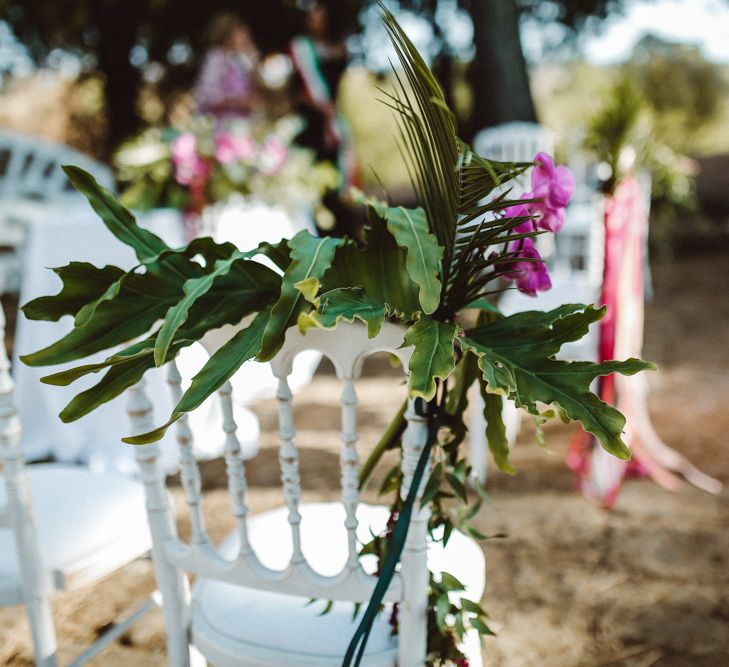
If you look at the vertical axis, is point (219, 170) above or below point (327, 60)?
below

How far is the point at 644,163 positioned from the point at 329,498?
1.72 metres

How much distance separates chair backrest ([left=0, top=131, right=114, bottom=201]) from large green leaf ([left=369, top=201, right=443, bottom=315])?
202 inches

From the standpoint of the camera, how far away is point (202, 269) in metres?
0.91

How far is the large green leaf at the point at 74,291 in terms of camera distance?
0.84 m

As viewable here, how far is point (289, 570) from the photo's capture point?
958 millimetres

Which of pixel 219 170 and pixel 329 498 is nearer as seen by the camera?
pixel 329 498

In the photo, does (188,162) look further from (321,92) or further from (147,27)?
(147,27)

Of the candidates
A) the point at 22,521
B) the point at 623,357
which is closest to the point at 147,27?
the point at 623,357

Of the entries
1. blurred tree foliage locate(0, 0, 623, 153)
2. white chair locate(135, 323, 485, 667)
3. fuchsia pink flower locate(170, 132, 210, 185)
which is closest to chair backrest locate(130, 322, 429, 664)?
white chair locate(135, 323, 485, 667)

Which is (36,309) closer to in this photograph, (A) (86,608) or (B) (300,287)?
(B) (300,287)

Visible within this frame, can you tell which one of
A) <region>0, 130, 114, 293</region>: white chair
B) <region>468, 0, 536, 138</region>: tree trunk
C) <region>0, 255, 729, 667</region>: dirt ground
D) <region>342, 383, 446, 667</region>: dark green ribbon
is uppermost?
<region>468, 0, 536, 138</region>: tree trunk

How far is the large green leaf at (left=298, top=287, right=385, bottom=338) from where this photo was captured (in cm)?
70

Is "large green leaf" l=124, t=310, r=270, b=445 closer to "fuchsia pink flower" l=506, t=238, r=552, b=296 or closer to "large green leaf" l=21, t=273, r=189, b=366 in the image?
"large green leaf" l=21, t=273, r=189, b=366

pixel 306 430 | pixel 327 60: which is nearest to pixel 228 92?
pixel 327 60
